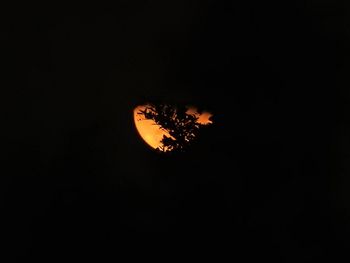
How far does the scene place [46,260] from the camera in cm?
604

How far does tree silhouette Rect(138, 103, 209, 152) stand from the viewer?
492cm

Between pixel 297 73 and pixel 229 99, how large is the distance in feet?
3.10

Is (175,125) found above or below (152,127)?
below

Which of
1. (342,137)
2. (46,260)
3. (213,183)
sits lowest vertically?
(46,260)

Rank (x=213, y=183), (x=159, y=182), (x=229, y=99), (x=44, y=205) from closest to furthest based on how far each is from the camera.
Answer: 1. (x=213, y=183)
2. (x=229, y=99)
3. (x=159, y=182)
4. (x=44, y=205)

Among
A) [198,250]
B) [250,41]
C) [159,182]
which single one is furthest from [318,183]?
[159,182]

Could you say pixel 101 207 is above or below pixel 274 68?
below

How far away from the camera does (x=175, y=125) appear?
16.7 feet

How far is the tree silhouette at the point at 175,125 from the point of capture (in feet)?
16.1

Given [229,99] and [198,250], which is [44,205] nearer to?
[198,250]

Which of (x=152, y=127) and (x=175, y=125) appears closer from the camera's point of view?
(x=175, y=125)

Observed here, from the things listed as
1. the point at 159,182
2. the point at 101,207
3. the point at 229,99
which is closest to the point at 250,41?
the point at 229,99

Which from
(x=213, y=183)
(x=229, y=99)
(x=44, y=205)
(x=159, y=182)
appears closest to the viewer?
(x=213, y=183)

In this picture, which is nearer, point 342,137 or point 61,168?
point 342,137
